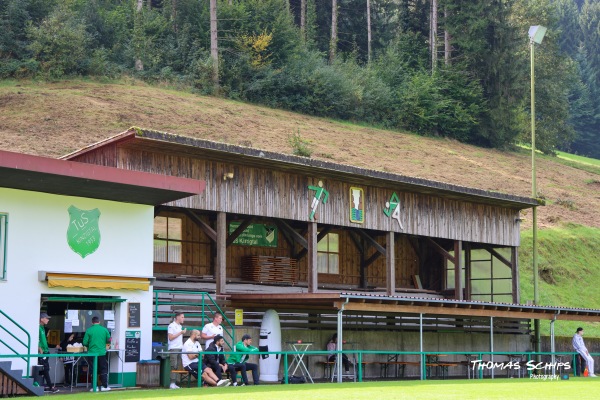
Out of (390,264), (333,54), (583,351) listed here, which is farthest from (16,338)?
(333,54)

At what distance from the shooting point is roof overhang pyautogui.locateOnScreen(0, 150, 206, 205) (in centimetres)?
1873

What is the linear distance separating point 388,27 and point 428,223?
4830cm

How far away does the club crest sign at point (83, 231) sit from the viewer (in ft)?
67.9

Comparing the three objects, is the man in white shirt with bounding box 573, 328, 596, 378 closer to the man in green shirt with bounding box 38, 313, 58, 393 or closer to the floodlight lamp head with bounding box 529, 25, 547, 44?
the floodlight lamp head with bounding box 529, 25, 547, 44

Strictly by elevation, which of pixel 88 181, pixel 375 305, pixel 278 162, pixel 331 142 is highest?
pixel 331 142

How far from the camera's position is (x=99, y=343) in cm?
Answer: 1989

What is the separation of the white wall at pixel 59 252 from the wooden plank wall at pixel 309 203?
8.48ft

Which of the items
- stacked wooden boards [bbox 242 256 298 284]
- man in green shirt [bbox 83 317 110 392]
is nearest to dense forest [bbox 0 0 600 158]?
stacked wooden boards [bbox 242 256 298 284]

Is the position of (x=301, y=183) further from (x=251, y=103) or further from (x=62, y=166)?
(x=251, y=103)

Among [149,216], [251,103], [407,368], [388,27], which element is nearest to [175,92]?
[251,103]

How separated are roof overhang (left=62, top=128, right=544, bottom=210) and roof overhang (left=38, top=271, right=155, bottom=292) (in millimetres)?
3805

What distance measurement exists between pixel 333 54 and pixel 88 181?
5234 cm

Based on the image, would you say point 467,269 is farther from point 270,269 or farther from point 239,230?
point 239,230

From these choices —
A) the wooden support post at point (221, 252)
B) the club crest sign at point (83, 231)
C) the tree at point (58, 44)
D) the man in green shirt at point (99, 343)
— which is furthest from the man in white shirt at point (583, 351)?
the tree at point (58, 44)
